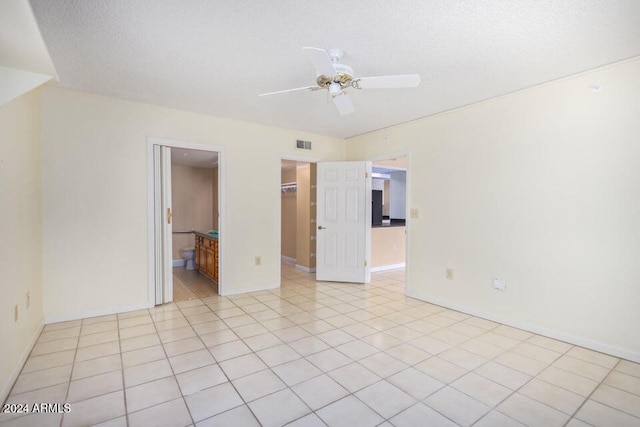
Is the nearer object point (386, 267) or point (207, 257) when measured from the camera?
point (207, 257)

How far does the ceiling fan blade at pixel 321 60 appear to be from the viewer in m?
1.88

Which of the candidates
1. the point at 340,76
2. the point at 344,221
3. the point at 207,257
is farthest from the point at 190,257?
the point at 340,76

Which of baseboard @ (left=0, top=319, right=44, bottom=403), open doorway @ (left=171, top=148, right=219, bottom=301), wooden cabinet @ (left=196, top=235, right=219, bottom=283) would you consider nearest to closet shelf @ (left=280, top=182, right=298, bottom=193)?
open doorway @ (left=171, top=148, right=219, bottom=301)

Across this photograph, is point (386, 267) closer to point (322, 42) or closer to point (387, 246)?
point (387, 246)

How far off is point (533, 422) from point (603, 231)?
179 centimetres

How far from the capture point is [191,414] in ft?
6.02

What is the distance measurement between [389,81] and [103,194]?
10.4 feet

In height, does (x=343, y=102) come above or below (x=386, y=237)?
above

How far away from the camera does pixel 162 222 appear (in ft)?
12.6

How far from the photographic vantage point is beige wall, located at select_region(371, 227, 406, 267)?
232 inches

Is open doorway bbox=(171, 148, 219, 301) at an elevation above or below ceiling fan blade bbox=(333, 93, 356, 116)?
below

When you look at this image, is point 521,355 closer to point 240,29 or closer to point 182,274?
point 240,29

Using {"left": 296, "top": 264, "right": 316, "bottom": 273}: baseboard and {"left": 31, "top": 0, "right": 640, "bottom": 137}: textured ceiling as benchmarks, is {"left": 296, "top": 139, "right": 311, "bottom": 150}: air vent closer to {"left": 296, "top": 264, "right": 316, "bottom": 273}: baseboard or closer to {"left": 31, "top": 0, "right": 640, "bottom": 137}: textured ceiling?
{"left": 31, "top": 0, "right": 640, "bottom": 137}: textured ceiling

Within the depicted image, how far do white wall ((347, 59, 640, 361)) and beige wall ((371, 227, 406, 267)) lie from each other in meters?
1.73
